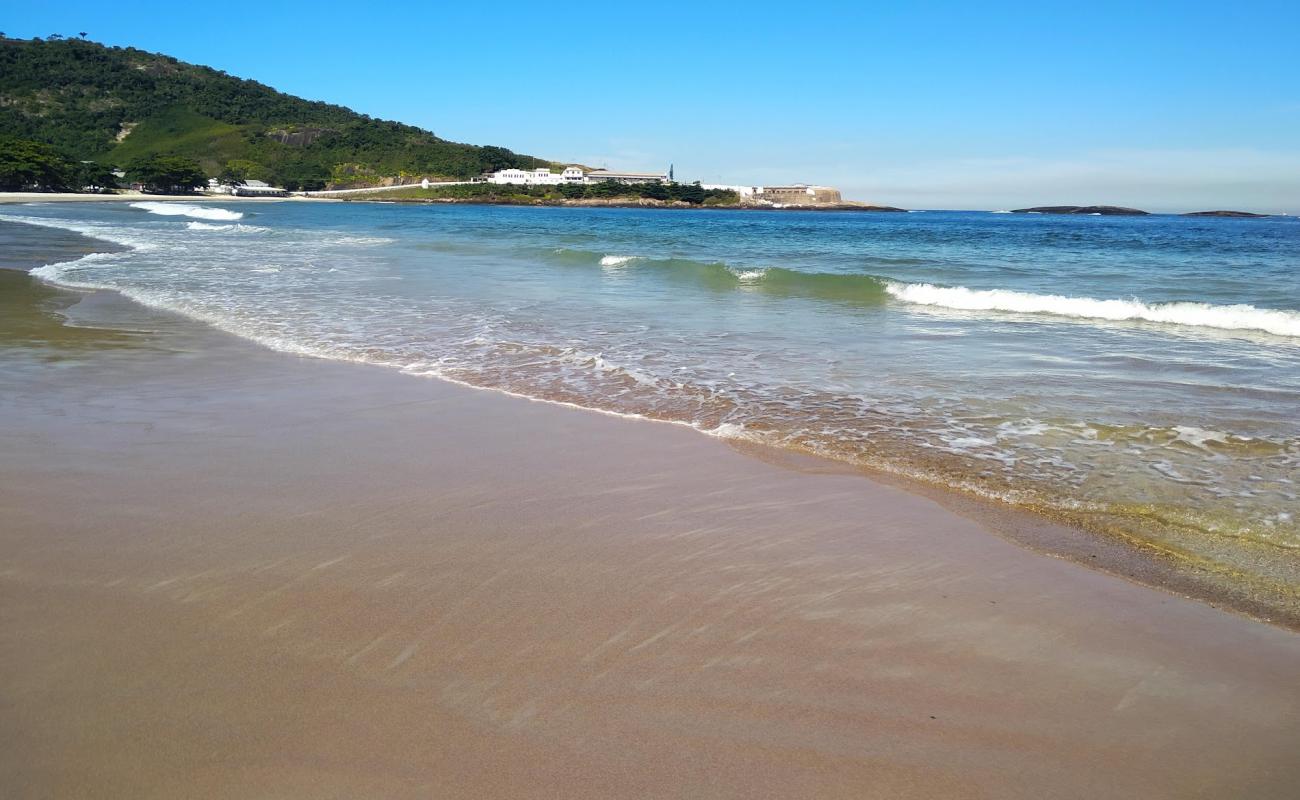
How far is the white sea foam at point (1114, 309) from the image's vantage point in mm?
12133

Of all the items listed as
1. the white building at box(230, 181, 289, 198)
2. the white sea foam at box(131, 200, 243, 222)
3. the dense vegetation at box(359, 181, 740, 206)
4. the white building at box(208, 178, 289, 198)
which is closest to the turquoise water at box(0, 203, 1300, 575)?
the white sea foam at box(131, 200, 243, 222)

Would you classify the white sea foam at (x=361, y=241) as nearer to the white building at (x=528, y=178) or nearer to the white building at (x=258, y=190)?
the white building at (x=258, y=190)

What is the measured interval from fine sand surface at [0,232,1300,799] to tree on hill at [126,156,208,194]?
117402mm

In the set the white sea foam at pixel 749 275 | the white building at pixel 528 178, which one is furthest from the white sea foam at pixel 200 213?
the white building at pixel 528 178

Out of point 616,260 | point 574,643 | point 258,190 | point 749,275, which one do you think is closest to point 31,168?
point 258,190

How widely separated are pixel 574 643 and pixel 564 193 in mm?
140004

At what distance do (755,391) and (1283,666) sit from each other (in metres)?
4.35

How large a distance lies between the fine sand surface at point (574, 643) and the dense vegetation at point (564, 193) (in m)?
129

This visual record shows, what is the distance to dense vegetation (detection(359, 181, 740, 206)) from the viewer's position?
422 ft

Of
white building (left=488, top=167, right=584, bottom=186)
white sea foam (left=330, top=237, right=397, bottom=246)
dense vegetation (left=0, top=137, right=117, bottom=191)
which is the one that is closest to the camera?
white sea foam (left=330, top=237, right=397, bottom=246)

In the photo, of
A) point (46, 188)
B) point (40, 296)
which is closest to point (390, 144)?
point (46, 188)

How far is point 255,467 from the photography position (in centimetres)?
456

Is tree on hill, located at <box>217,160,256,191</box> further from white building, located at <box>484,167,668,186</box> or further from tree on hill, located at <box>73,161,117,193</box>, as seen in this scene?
white building, located at <box>484,167,668,186</box>

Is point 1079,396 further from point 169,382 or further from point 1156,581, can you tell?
point 169,382
